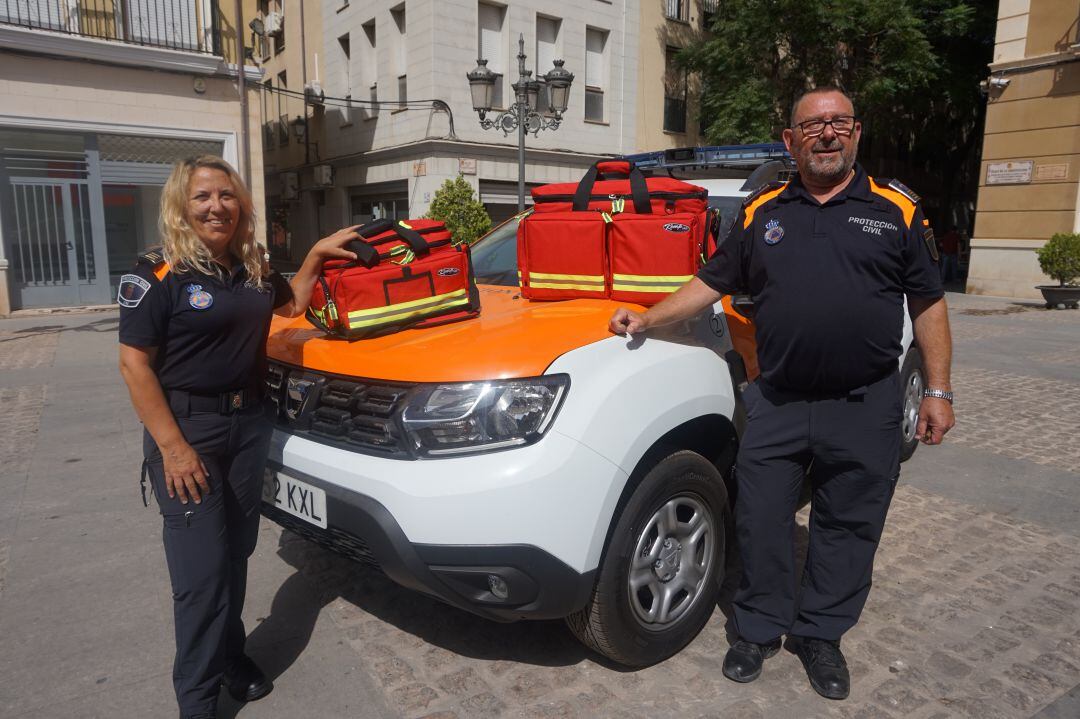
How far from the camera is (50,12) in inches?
541

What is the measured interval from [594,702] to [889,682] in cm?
105

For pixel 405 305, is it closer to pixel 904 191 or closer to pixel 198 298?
pixel 198 298

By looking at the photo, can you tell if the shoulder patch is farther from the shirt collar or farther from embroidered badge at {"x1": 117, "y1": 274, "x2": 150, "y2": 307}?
embroidered badge at {"x1": 117, "y1": 274, "x2": 150, "y2": 307}

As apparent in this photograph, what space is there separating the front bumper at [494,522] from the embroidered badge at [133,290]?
803 millimetres

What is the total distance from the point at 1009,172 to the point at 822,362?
1872 centimetres

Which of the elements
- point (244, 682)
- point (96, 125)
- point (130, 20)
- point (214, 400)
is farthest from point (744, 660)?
point (130, 20)

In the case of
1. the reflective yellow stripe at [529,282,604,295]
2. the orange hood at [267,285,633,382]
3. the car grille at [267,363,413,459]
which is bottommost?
the car grille at [267,363,413,459]

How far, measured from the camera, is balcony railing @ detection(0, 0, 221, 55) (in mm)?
13617

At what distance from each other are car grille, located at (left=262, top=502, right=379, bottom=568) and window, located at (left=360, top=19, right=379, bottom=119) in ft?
62.3

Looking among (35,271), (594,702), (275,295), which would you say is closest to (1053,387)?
(594,702)

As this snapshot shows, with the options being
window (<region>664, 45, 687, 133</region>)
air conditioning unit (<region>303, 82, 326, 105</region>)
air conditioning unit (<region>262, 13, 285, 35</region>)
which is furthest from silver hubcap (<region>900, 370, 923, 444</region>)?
air conditioning unit (<region>262, 13, 285, 35</region>)

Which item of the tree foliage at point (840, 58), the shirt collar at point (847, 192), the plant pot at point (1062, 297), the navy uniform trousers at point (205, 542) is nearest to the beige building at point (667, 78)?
the tree foliage at point (840, 58)

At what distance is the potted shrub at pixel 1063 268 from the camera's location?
50.0 ft

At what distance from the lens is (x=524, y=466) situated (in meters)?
2.30
